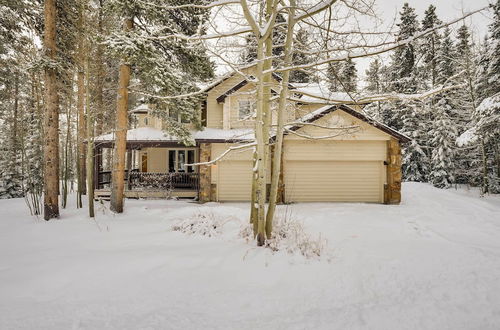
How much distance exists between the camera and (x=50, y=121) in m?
8.42

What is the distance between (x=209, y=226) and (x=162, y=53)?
6694mm

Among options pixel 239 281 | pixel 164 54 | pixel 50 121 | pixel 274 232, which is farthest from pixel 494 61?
pixel 50 121

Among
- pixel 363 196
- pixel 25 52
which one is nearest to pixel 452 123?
pixel 363 196

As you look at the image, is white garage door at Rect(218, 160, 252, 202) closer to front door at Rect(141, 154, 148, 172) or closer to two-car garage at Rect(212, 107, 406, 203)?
two-car garage at Rect(212, 107, 406, 203)

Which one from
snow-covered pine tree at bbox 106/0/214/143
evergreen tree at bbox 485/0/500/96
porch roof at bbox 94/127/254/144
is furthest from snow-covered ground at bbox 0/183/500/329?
evergreen tree at bbox 485/0/500/96

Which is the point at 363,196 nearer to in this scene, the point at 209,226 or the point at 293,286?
the point at 209,226

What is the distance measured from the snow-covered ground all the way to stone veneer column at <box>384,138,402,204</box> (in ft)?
17.0

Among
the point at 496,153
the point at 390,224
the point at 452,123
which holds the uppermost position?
the point at 452,123

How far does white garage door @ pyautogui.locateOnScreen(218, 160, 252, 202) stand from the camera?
13.7 m

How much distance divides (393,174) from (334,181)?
9.04ft

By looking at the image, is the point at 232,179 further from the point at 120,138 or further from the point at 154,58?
the point at 154,58

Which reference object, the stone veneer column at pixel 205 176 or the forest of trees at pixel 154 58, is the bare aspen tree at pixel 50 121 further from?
the stone veneer column at pixel 205 176

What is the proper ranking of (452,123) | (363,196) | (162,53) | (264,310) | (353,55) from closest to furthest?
(264,310) → (353,55) → (162,53) → (363,196) → (452,123)

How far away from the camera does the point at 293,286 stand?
393 cm
